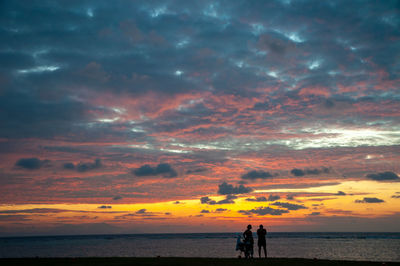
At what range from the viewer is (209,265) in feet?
74.3

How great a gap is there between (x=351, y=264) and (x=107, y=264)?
1639 centimetres

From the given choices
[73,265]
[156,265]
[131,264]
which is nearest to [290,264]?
[156,265]

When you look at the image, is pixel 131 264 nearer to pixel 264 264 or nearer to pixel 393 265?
pixel 264 264

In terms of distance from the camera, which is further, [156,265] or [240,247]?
[240,247]

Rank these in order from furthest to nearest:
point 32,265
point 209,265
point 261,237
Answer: point 261,237 < point 32,265 < point 209,265

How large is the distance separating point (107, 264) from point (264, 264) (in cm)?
1061

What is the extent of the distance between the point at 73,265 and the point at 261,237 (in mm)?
15082

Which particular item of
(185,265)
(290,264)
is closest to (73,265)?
(185,265)

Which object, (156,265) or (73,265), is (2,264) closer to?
(73,265)

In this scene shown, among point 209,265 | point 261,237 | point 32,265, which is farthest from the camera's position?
point 261,237

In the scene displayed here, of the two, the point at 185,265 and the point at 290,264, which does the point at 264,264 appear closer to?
the point at 290,264

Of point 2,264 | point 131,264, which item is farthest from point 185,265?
point 2,264

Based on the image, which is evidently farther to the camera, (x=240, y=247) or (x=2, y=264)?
(x=240, y=247)

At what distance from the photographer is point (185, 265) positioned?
74.6 feet
